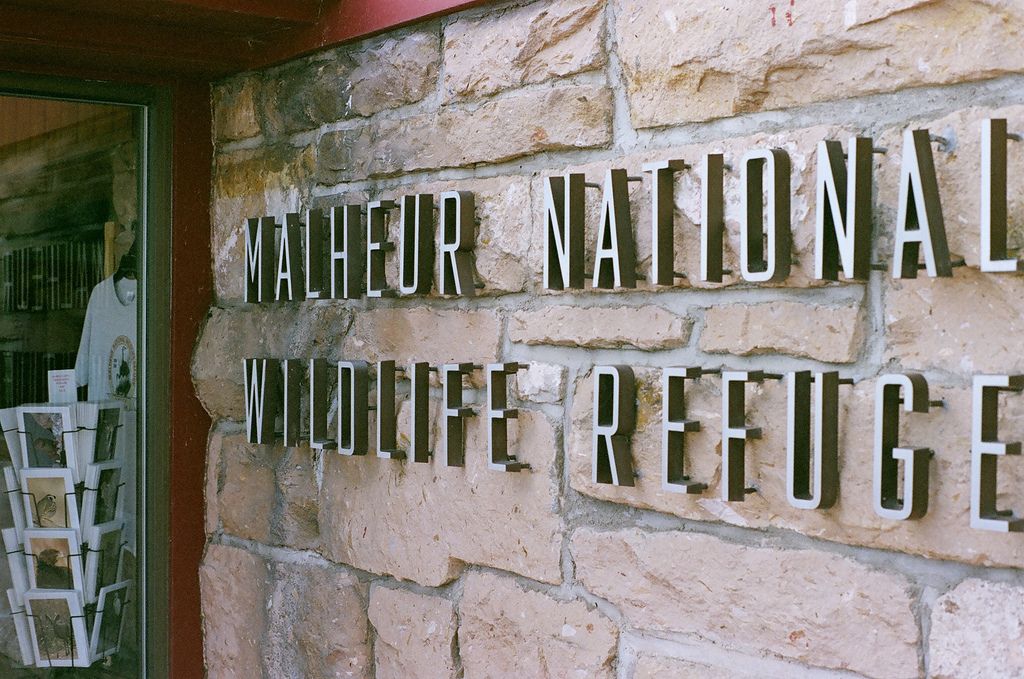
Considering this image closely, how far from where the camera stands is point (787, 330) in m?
1.88

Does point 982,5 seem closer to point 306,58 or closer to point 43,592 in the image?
point 306,58

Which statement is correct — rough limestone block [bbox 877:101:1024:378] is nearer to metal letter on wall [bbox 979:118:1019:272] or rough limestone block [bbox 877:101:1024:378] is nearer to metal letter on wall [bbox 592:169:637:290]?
metal letter on wall [bbox 979:118:1019:272]

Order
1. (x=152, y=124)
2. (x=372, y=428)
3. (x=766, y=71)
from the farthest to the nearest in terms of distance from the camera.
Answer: (x=152, y=124) → (x=372, y=428) → (x=766, y=71)

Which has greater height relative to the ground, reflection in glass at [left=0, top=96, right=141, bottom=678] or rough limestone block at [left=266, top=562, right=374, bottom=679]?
reflection in glass at [left=0, top=96, right=141, bottom=678]

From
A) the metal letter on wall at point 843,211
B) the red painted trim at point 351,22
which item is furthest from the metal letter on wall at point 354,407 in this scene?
the metal letter on wall at point 843,211

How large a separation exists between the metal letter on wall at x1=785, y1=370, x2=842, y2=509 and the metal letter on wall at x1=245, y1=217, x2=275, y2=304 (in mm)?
1524

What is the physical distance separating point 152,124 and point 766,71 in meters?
1.91

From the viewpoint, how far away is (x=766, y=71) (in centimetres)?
192

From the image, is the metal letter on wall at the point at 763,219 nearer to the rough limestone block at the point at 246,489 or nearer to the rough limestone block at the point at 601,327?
the rough limestone block at the point at 601,327

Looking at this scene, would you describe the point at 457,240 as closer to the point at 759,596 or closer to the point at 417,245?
the point at 417,245

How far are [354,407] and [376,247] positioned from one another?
374mm

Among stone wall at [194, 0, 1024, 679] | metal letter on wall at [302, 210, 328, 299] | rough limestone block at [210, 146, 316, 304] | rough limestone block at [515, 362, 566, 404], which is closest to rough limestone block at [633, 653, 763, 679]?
stone wall at [194, 0, 1024, 679]

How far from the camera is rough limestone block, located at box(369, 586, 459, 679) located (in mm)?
2484

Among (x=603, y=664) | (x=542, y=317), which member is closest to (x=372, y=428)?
(x=542, y=317)
